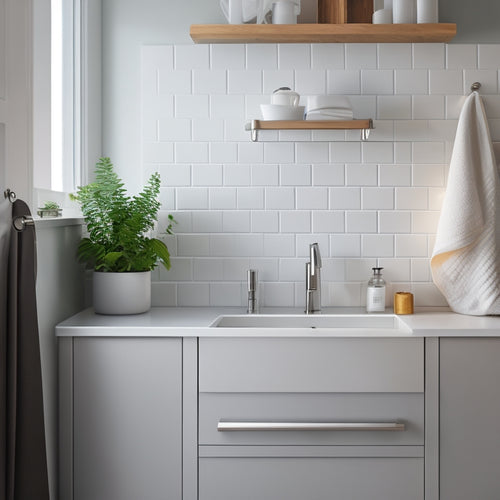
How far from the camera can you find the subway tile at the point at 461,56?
260cm

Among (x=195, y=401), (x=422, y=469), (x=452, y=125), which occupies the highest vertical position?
(x=452, y=125)

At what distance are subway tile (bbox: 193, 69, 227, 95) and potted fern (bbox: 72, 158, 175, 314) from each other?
46cm

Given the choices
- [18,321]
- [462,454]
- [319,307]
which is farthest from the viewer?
[319,307]

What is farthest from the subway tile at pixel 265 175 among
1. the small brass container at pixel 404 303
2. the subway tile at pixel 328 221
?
the small brass container at pixel 404 303

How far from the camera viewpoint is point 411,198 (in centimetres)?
262

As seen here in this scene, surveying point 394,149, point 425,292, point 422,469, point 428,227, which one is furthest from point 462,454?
point 394,149

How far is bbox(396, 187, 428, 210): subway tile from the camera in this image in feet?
8.60

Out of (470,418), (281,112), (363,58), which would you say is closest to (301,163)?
(281,112)

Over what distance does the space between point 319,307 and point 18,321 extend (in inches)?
46.1

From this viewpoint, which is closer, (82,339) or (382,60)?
(82,339)

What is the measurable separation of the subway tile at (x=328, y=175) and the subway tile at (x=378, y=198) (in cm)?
11

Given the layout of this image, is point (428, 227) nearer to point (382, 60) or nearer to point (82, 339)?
point (382, 60)

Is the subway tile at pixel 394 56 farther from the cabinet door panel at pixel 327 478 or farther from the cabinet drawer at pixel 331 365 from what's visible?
the cabinet door panel at pixel 327 478

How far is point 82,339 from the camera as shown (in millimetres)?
2123
